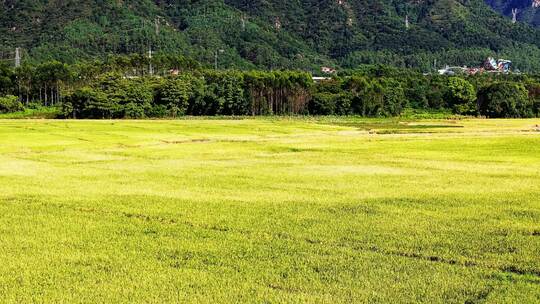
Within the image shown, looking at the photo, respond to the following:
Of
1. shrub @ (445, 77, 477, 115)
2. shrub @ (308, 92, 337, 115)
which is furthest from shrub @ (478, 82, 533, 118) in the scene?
shrub @ (308, 92, 337, 115)

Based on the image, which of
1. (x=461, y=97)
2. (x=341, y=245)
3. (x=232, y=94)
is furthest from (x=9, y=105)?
(x=341, y=245)

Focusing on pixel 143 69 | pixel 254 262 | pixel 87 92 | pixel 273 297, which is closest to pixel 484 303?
pixel 273 297

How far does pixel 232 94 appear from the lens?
125 metres

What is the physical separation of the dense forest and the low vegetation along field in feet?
252

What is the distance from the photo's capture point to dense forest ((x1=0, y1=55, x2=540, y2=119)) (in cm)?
11256

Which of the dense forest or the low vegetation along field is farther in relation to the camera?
the dense forest

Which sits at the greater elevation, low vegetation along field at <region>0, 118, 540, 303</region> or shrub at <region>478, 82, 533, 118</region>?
shrub at <region>478, 82, 533, 118</region>

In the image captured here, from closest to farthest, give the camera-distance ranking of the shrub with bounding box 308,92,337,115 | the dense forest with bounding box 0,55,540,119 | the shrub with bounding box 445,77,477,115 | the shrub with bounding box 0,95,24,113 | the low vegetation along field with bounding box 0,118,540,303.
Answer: the low vegetation along field with bounding box 0,118,540,303, the dense forest with bounding box 0,55,540,119, the shrub with bounding box 0,95,24,113, the shrub with bounding box 308,92,337,115, the shrub with bounding box 445,77,477,115

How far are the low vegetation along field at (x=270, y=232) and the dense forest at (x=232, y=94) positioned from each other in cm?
7673

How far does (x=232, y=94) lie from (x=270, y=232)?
107 meters

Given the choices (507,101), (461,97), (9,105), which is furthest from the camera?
(461,97)

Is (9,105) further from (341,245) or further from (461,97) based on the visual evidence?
(341,245)

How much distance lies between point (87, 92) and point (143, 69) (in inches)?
1757

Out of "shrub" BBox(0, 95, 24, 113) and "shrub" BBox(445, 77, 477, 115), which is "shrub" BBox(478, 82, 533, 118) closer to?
"shrub" BBox(445, 77, 477, 115)
